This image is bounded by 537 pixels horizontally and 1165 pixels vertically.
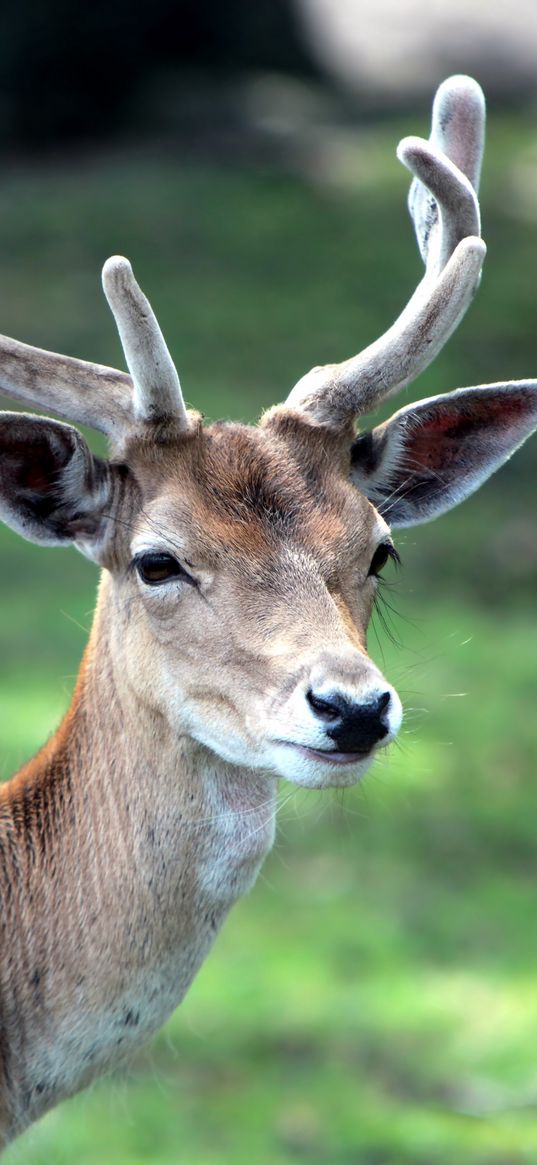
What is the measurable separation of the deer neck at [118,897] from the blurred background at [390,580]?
0.41 metres

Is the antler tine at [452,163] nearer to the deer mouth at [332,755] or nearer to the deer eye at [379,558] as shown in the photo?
the deer eye at [379,558]

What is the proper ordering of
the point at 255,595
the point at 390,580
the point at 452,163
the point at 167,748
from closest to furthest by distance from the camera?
the point at 255,595
the point at 167,748
the point at 452,163
the point at 390,580

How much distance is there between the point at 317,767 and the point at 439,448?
1.47 m

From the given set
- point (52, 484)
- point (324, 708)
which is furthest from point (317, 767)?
point (52, 484)

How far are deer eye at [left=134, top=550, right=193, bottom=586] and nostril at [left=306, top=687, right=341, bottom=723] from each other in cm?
63

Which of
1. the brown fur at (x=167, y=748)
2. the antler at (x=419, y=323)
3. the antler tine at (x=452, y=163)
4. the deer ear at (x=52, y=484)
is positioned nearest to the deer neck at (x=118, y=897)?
the brown fur at (x=167, y=748)

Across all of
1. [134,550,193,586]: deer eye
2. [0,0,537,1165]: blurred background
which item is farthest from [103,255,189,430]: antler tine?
[0,0,537,1165]: blurred background

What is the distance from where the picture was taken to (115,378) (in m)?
4.89

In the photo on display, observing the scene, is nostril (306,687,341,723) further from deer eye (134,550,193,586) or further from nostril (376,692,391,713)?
deer eye (134,550,193,586)

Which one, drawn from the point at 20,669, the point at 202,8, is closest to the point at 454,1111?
the point at 20,669

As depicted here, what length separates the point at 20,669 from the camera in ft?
42.4

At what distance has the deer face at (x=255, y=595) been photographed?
4.32 m

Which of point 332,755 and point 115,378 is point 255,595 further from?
point 115,378

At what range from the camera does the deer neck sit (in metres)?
4.82
